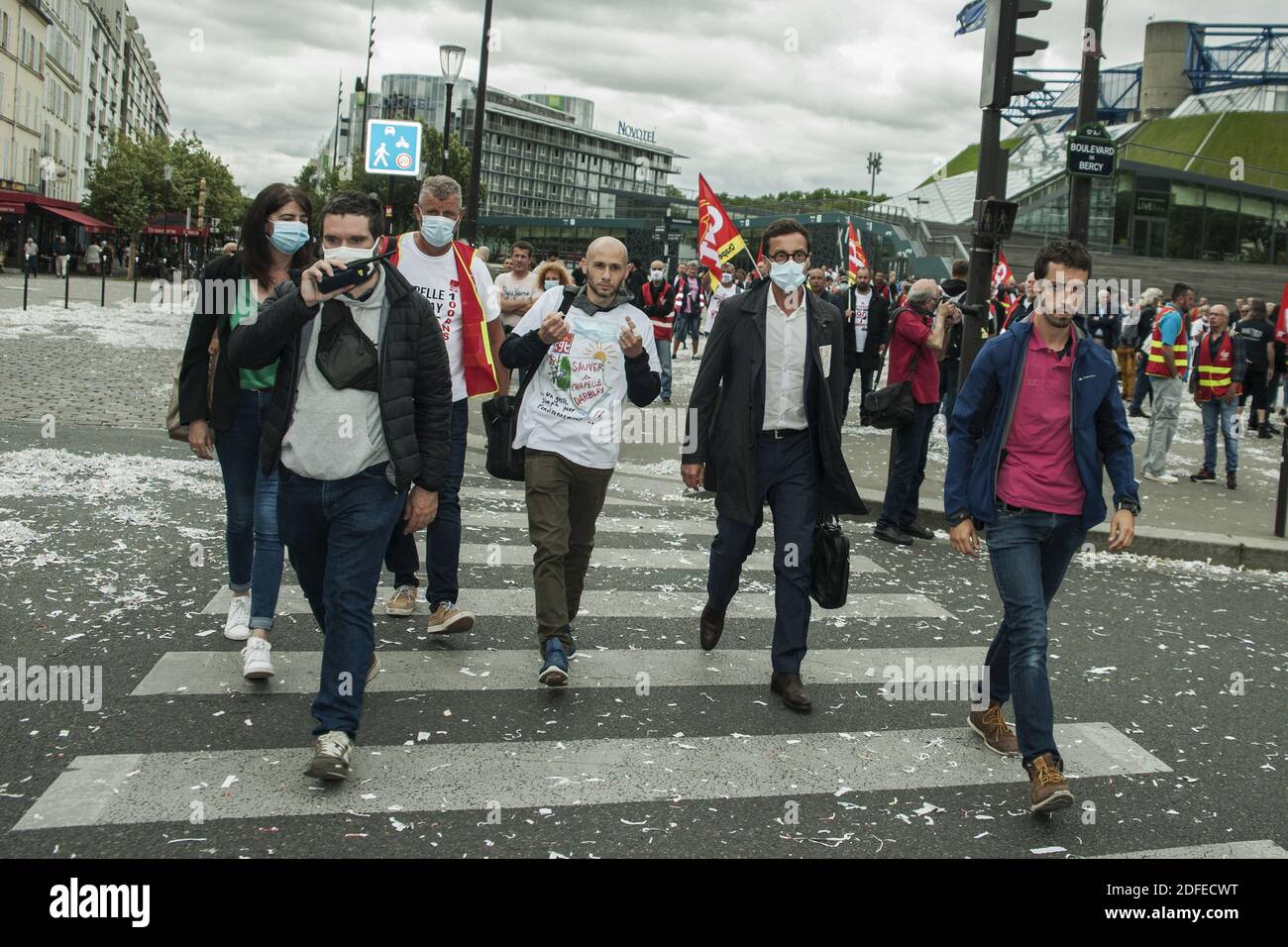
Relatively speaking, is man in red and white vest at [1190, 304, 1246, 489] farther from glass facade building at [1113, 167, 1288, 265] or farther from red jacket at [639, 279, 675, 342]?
glass facade building at [1113, 167, 1288, 265]

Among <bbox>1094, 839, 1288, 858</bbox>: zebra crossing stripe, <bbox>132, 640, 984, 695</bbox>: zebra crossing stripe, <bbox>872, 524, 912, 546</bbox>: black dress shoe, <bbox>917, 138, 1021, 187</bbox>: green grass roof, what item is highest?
<bbox>917, 138, 1021, 187</bbox>: green grass roof

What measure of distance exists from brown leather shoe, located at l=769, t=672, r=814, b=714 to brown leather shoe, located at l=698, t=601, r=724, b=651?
1.75ft

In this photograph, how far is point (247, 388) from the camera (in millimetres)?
4832

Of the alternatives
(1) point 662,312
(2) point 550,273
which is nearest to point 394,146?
(1) point 662,312

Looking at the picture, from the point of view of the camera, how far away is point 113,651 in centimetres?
513

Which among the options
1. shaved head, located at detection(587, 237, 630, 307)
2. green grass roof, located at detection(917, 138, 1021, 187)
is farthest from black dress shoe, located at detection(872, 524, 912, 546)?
green grass roof, located at detection(917, 138, 1021, 187)

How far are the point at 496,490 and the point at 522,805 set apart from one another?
595 centimetres

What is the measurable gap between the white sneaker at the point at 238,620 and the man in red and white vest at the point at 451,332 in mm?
756

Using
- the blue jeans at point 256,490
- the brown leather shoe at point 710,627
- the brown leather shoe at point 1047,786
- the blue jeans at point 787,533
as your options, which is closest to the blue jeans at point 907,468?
the brown leather shoe at point 710,627

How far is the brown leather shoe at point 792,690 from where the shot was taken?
4.90 meters

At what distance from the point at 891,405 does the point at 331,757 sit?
540 cm

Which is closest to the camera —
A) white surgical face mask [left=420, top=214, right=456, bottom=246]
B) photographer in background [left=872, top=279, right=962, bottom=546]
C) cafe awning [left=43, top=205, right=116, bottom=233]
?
white surgical face mask [left=420, top=214, right=456, bottom=246]

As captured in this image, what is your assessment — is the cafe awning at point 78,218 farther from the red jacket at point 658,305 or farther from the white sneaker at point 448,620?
the white sneaker at point 448,620

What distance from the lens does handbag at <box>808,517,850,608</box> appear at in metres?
5.07
